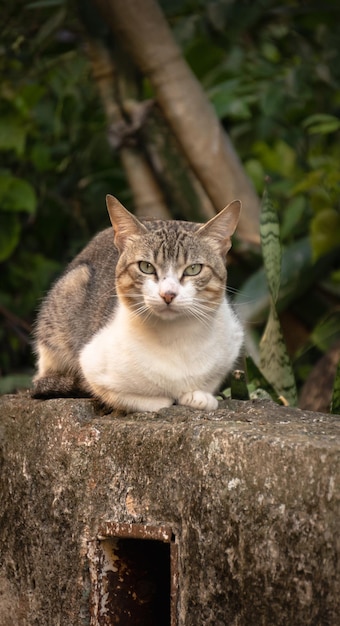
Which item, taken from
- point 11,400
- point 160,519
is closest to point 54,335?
point 11,400

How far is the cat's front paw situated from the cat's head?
220 mm

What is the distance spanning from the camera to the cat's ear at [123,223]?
3133mm

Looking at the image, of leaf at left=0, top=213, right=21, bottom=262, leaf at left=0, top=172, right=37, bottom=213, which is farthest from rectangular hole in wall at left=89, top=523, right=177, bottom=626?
leaf at left=0, top=213, right=21, bottom=262

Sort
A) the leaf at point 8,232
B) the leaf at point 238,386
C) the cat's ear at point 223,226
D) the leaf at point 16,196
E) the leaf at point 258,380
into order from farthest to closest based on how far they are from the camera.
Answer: the leaf at point 8,232 → the leaf at point 16,196 → the leaf at point 258,380 → the leaf at point 238,386 → the cat's ear at point 223,226

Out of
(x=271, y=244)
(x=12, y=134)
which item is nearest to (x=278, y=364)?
(x=271, y=244)

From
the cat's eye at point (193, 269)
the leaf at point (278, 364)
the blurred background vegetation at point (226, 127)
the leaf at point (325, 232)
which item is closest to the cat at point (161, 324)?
the cat's eye at point (193, 269)

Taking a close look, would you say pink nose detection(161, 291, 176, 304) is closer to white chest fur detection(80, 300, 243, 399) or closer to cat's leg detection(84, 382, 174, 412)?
white chest fur detection(80, 300, 243, 399)

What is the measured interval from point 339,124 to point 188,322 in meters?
2.61

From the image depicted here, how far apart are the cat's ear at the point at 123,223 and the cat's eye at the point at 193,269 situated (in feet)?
0.67

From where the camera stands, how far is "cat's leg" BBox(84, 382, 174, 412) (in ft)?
9.83

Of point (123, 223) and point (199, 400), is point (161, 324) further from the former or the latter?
point (123, 223)

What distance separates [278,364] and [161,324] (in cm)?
92

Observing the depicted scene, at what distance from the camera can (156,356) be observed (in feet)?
9.87

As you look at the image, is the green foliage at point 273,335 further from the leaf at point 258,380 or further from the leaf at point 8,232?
the leaf at point 8,232
